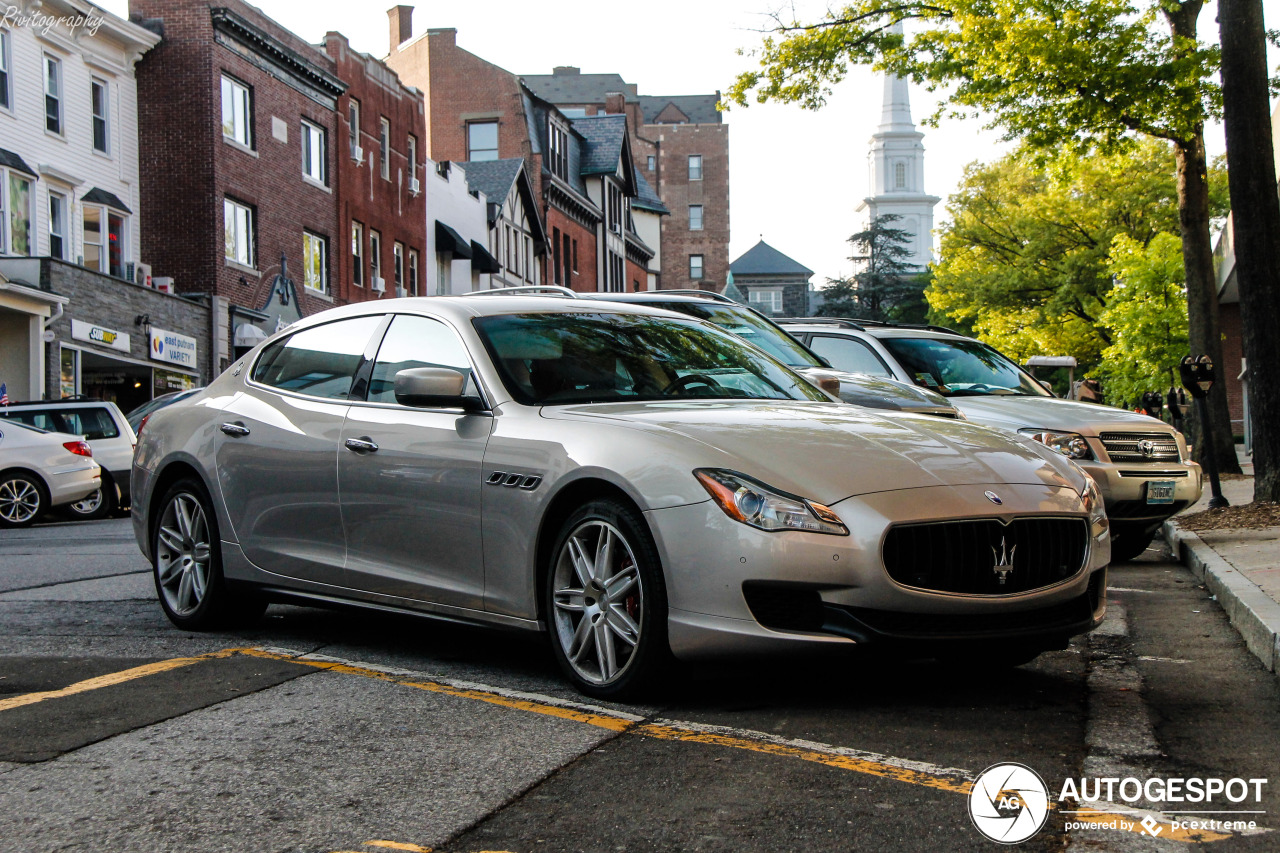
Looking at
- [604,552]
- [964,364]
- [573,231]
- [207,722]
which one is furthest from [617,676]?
[573,231]

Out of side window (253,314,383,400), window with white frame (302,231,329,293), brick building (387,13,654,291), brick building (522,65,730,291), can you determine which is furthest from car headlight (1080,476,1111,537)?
brick building (522,65,730,291)

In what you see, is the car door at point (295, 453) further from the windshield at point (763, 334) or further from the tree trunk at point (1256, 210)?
the tree trunk at point (1256, 210)

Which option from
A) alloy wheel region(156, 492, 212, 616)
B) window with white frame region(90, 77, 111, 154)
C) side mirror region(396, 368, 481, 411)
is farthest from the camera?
window with white frame region(90, 77, 111, 154)

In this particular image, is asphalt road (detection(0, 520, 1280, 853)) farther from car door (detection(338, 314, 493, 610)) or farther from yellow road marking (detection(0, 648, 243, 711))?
car door (detection(338, 314, 493, 610))

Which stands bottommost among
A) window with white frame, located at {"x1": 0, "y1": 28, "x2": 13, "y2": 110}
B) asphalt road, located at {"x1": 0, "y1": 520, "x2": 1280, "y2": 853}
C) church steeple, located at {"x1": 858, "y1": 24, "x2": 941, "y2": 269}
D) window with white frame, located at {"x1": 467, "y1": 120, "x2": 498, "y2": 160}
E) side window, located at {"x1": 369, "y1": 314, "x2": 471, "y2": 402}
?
asphalt road, located at {"x1": 0, "y1": 520, "x2": 1280, "y2": 853}

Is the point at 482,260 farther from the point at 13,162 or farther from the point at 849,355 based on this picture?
the point at 849,355

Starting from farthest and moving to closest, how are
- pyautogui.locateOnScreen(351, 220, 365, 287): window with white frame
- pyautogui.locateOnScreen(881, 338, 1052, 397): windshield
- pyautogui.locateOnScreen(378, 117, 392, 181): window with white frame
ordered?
pyautogui.locateOnScreen(378, 117, 392, 181): window with white frame → pyautogui.locateOnScreen(351, 220, 365, 287): window with white frame → pyautogui.locateOnScreen(881, 338, 1052, 397): windshield

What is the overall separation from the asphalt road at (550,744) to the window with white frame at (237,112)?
26065mm

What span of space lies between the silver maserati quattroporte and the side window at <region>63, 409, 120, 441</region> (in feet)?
42.0

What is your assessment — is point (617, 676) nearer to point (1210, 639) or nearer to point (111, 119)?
point (1210, 639)

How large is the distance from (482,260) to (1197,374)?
113ft

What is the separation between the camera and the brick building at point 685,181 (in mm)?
96312

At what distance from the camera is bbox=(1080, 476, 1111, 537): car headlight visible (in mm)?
5168

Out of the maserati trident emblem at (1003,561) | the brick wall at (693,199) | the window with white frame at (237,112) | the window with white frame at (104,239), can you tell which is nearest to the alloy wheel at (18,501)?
the window with white frame at (104,239)
